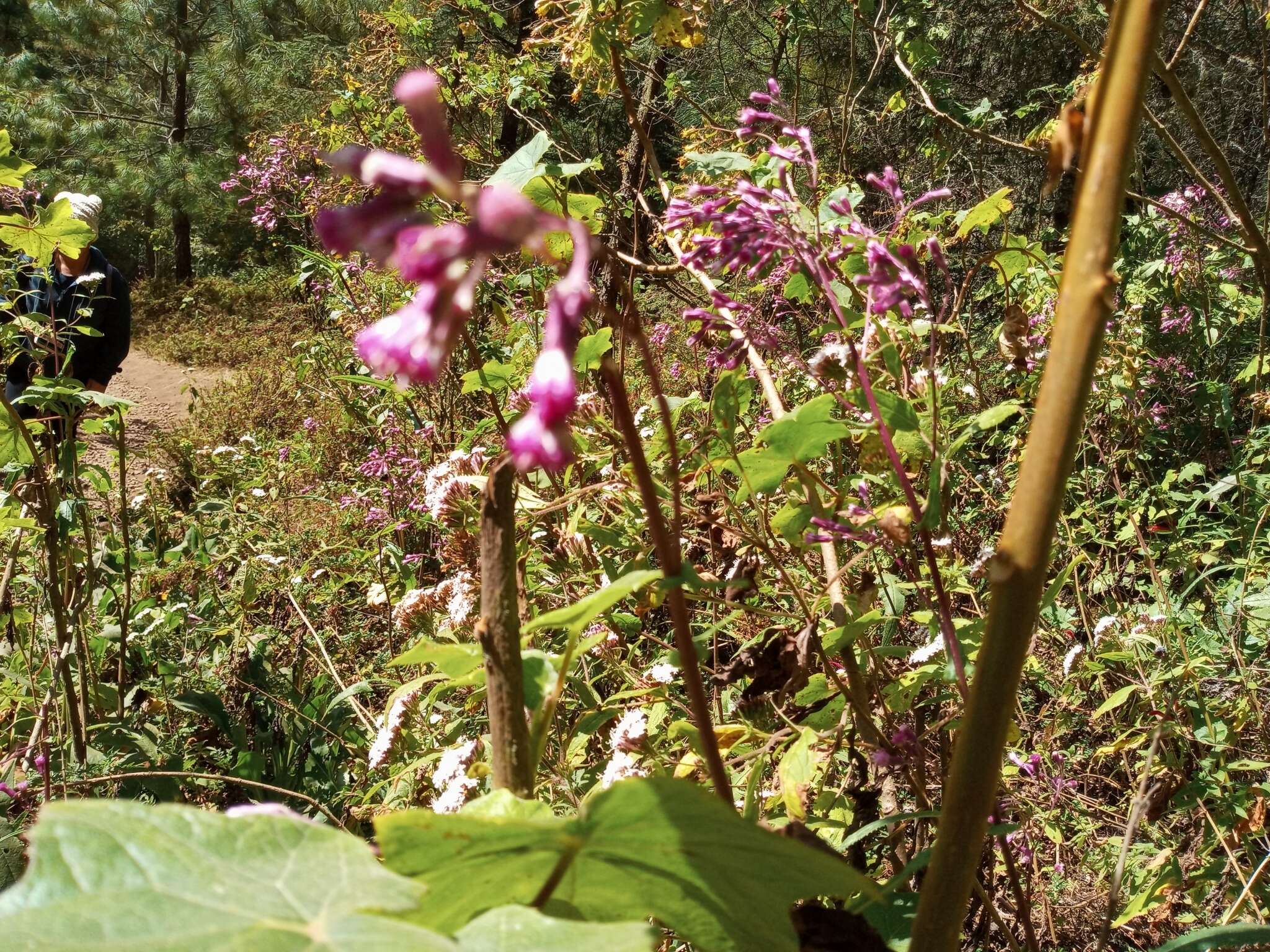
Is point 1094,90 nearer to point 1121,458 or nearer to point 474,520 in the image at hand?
point 474,520

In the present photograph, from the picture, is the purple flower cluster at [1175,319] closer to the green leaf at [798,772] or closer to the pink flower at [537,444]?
the green leaf at [798,772]

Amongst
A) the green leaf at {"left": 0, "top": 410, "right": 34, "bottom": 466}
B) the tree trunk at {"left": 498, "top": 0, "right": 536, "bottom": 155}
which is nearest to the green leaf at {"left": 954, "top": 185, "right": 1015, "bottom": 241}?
the green leaf at {"left": 0, "top": 410, "right": 34, "bottom": 466}

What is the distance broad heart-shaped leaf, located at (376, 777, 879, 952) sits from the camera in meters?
0.31

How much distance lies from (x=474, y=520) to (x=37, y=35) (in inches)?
700

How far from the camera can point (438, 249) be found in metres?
0.27

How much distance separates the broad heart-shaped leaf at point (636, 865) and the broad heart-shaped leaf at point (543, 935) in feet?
0.13

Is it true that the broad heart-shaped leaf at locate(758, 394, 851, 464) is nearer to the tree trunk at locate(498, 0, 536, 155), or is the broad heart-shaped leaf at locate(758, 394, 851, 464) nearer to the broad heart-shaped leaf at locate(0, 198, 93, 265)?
the broad heart-shaped leaf at locate(0, 198, 93, 265)

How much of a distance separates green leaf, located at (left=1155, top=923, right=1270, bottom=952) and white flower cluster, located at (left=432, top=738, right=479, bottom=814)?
0.65 metres

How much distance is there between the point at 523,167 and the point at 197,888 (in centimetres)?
75

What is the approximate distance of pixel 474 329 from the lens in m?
2.60

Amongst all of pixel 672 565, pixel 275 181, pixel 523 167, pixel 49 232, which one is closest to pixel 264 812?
pixel 672 565

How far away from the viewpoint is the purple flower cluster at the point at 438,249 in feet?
0.88

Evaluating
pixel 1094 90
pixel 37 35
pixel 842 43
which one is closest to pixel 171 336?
pixel 37 35

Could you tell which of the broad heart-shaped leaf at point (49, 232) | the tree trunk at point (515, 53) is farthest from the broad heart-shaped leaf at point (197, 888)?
the tree trunk at point (515, 53)
